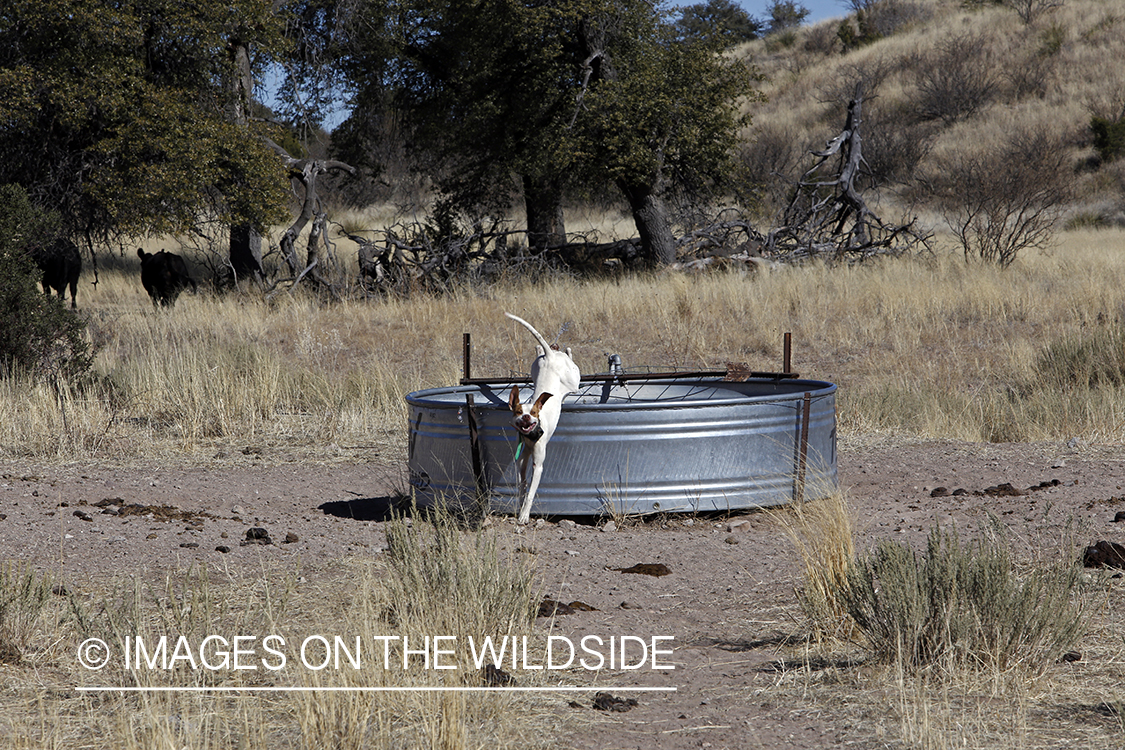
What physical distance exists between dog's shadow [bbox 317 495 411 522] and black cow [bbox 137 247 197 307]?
10830 millimetres

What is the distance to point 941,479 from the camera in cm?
693

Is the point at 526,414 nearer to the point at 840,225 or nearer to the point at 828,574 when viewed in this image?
the point at 828,574

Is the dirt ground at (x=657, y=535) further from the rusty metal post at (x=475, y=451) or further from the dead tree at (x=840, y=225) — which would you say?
the dead tree at (x=840, y=225)

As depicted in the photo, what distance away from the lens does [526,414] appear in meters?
5.22

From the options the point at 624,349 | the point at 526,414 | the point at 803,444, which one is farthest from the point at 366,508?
the point at 624,349

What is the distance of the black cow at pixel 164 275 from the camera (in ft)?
54.5

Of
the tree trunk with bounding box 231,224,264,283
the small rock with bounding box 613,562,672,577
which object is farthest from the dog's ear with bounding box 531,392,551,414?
the tree trunk with bounding box 231,224,264,283

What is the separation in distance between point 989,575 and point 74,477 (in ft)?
18.7

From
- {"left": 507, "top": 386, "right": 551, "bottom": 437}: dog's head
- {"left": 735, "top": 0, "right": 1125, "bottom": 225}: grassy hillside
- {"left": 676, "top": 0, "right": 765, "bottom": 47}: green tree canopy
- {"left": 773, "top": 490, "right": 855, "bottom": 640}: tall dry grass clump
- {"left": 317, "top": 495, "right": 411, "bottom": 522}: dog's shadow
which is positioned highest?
{"left": 676, "top": 0, "right": 765, "bottom": 47}: green tree canopy

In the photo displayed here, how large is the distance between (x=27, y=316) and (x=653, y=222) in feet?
34.6

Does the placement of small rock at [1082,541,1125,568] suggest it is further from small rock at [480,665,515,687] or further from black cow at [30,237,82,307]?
black cow at [30,237,82,307]

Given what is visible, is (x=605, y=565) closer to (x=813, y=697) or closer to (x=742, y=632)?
(x=742, y=632)

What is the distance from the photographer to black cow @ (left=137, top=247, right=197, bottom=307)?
1661 cm

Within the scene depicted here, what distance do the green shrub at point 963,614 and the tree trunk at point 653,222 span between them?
14.3 m
